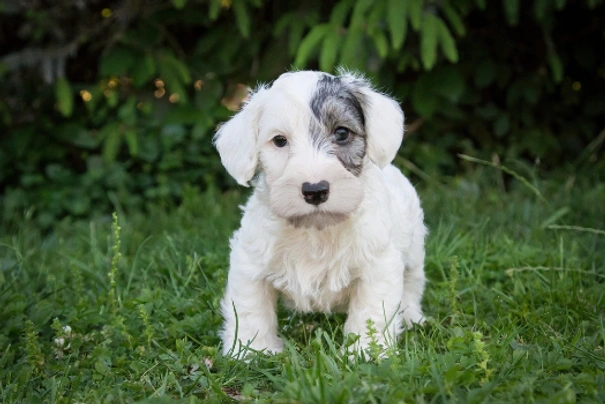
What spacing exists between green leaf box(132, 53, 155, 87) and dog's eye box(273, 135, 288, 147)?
3487 millimetres

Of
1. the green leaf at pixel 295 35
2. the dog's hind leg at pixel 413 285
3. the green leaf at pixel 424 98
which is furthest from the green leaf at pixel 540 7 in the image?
the dog's hind leg at pixel 413 285

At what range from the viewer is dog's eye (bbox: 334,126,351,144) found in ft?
10.7

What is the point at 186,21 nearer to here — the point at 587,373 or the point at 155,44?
the point at 155,44

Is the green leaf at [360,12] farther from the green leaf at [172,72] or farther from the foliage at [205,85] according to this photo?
the green leaf at [172,72]

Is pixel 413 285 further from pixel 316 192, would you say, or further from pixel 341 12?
pixel 341 12

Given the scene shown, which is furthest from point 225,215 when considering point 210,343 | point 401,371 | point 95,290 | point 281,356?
point 401,371

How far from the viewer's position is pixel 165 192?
6.91 m

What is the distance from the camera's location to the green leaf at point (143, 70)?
255 inches

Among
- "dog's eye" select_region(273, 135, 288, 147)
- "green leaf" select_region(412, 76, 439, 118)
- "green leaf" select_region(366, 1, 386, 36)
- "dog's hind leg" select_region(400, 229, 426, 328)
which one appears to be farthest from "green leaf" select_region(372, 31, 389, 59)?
"dog's eye" select_region(273, 135, 288, 147)

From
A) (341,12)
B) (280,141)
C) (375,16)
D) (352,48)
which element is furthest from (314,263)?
(341,12)

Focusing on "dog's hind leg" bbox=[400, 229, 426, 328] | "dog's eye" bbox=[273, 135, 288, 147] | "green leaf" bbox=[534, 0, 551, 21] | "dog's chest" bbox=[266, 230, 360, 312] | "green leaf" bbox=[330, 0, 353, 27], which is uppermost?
"green leaf" bbox=[534, 0, 551, 21]

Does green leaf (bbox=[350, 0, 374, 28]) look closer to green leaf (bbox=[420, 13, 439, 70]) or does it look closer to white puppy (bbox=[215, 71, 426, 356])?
green leaf (bbox=[420, 13, 439, 70])

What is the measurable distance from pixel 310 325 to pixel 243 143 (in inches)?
42.8

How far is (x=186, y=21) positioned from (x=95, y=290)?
10.7 feet
